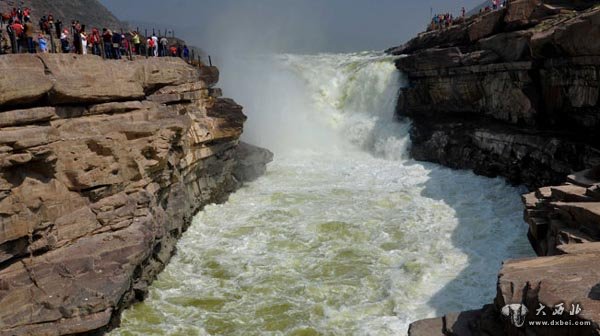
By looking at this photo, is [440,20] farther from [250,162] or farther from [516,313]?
[516,313]

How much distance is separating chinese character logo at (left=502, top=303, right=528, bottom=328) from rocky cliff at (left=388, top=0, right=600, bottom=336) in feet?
0.17

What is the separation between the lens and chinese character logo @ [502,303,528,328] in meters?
7.47

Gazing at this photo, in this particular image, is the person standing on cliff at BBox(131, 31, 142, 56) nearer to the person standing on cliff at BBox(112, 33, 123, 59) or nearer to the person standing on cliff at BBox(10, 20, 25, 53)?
the person standing on cliff at BBox(112, 33, 123, 59)

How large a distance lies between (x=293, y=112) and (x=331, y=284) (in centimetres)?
2101

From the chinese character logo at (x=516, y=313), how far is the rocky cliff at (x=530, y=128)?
53 millimetres

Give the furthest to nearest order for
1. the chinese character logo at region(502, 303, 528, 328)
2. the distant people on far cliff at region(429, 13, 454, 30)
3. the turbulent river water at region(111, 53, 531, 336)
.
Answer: the distant people on far cliff at region(429, 13, 454, 30) → the turbulent river water at region(111, 53, 531, 336) → the chinese character logo at region(502, 303, 528, 328)

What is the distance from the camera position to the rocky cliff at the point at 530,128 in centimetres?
807

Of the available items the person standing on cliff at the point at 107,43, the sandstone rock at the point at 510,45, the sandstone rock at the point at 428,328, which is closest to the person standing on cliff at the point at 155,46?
the person standing on cliff at the point at 107,43

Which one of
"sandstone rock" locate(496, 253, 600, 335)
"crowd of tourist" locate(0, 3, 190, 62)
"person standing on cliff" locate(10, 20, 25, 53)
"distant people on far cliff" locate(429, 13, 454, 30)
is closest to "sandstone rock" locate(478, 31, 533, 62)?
"distant people on far cliff" locate(429, 13, 454, 30)

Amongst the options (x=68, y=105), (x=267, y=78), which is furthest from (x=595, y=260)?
(x=267, y=78)

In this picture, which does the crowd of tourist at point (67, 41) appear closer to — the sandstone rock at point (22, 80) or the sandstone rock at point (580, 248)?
the sandstone rock at point (22, 80)

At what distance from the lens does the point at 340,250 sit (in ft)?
51.5

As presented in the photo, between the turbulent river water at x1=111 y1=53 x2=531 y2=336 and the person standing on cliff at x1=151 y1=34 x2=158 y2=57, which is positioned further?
the person standing on cliff at x1=151 y1=34 x2=158 y2=57

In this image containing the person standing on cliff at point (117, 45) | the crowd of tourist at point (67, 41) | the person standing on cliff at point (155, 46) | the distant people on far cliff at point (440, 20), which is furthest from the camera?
the distant people on far cliff at point (440, 20)
